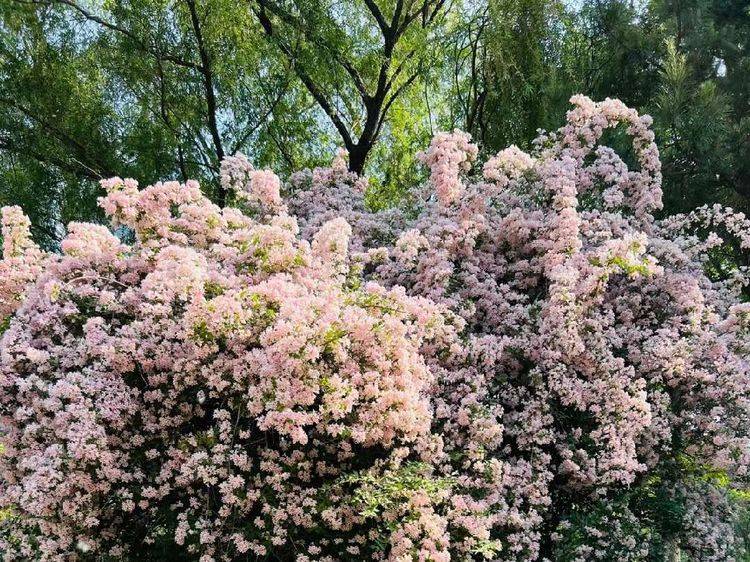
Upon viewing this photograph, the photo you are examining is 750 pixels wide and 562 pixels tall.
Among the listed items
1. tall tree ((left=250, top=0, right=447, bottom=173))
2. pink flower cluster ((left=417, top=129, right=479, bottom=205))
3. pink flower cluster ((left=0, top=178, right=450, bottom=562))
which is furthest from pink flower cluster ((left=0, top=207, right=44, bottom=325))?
tall tree ((left=250, top=0, right=447, bottom=173))

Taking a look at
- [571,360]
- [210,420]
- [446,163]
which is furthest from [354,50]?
[210,420]

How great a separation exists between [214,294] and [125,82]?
871 cm

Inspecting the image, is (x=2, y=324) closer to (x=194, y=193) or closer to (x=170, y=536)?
(x=194, y=193)

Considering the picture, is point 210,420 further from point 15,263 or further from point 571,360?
point 571,360

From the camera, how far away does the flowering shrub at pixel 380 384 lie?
394 cm

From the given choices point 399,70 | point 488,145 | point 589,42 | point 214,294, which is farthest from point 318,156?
point 214,294

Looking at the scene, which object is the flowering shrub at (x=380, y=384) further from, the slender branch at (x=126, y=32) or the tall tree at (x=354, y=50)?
the slender branch at (x=126, y=32)

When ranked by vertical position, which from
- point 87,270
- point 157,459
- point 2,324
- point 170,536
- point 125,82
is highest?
point 125,82

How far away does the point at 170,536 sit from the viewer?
13.2 ft

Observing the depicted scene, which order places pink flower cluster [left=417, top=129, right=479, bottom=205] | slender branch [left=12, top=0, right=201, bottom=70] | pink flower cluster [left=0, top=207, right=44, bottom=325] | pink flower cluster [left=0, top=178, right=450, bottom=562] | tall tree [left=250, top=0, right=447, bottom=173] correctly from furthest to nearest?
tall tree [left=250, top=0, right=447, bottom=173], slender branch [left=12, top=0, right=201, bottom=70], pink flower cluster [left=417, top=129, right=479, bottom=205], pink flower cluster [left=0, top=207, right=44, bottom=325], pink flower cluster [left=0, top=178, right=450, bottom=562]

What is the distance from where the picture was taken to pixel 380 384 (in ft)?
13.3

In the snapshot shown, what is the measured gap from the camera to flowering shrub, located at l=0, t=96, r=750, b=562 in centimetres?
394

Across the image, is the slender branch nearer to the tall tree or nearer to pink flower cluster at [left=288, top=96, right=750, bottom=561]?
the tall tree

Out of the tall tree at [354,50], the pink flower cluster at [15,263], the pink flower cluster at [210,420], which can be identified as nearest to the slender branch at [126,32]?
the tall tree at [354,50]
